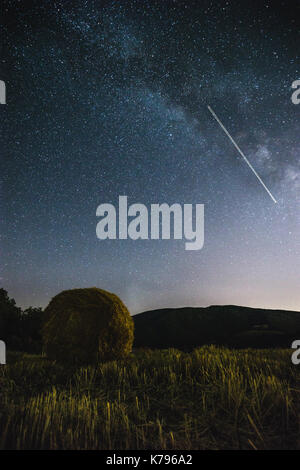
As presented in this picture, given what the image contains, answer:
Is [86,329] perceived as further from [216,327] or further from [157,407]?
[216,327]

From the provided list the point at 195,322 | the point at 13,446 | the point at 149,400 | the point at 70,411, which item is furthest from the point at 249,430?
the point at 195,322

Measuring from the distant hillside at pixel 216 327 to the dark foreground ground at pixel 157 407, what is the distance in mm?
4721

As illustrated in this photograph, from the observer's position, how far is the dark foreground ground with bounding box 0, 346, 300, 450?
2.79 m

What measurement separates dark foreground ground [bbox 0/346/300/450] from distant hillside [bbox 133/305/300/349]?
4721mm

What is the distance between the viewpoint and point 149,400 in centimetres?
430

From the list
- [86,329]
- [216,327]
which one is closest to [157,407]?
[86,329]

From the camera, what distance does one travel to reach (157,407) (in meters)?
4.00

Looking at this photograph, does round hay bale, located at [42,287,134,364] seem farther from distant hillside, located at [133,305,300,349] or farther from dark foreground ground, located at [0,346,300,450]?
distant hillside, located at [133,305,300,349]

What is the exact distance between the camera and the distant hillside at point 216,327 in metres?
10.6

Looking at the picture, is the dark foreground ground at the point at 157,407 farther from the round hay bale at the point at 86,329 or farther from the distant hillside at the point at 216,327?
the distant hillside at the point at 216,327

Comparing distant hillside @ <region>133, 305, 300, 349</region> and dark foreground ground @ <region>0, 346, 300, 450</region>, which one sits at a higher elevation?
dark foreground ground @ <region>0, 346, 300, 450</region>

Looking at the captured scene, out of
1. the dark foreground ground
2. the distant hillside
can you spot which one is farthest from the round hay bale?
the distant hillside

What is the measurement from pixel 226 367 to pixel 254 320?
8059 mm

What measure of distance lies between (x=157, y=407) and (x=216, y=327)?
8.95 metres
